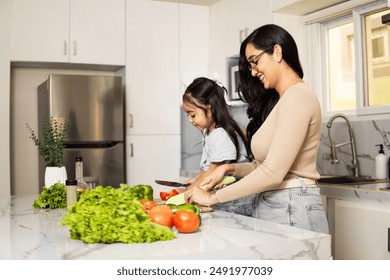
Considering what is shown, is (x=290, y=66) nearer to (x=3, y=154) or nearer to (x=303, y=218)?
(x=303, y=218)

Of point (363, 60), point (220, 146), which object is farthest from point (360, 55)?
point (220, 146)

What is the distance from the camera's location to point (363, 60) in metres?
3.02

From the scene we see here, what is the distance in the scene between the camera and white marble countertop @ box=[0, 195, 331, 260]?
108 cm

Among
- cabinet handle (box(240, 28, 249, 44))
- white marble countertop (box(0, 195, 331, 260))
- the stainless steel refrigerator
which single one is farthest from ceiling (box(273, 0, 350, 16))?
white marble countertop (box(0, 195, 331, 260))

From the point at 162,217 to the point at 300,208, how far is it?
0.49 meters

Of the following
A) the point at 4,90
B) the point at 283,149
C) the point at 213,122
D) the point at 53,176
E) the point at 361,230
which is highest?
the point at 4,90

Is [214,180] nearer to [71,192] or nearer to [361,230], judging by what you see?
[71,192]

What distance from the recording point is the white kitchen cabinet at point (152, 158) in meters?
3.96

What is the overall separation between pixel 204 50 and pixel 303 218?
277cm

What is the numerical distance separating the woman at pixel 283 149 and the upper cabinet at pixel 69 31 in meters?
2.34

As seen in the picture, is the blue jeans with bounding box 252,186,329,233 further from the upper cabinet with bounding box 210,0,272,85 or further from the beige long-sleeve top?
the upper cabinet with bounding box 210,0,272,85

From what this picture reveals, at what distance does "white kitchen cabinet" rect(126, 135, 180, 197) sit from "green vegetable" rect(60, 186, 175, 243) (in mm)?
2735

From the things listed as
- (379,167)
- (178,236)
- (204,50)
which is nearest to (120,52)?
(204,50)

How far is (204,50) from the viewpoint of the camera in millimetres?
4164
